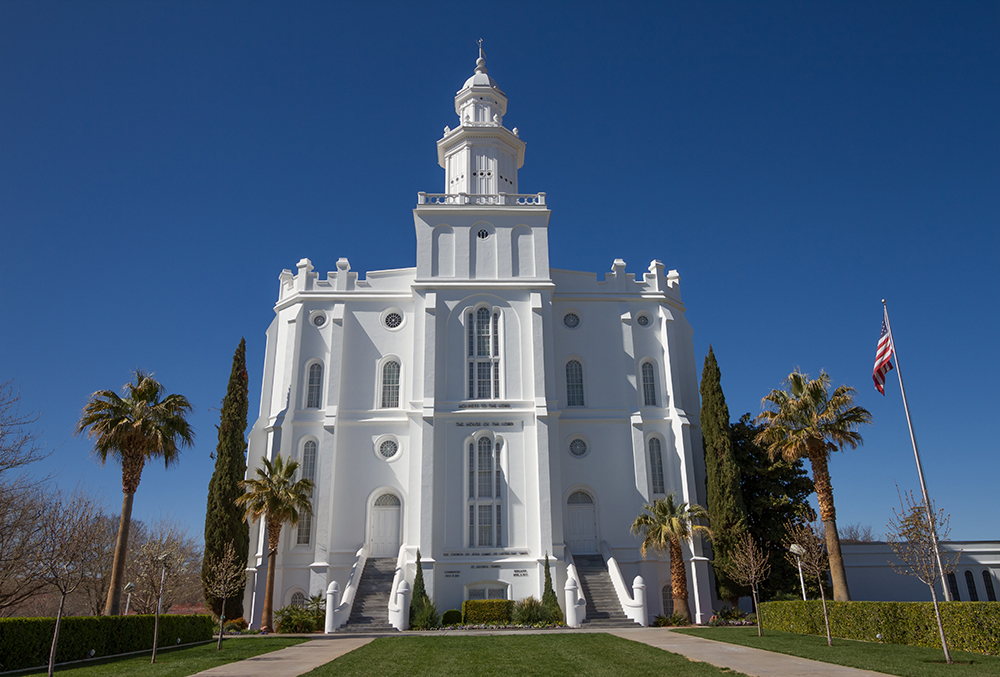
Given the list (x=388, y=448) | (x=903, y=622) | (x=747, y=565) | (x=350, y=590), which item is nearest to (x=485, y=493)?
(x=388, y=448)

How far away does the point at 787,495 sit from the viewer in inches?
1210

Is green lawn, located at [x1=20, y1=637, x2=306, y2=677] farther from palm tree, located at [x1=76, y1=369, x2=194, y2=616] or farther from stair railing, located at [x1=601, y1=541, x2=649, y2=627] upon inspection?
stair railing, located at [x1=601, y1=541, x2=649, y2=627]

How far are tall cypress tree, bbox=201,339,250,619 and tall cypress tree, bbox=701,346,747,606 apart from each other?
19952 mm

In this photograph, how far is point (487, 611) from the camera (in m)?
25.6

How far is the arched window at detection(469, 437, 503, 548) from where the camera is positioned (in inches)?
1109

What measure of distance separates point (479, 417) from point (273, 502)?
910cm

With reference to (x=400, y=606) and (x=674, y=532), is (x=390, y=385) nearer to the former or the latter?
(x=400, y=606)

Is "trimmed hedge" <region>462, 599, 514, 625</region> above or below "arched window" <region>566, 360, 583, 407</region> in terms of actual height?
below

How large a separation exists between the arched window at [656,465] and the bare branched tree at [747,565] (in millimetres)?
4374

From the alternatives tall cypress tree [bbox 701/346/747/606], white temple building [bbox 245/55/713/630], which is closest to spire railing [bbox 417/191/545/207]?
white temple building [bbox 245/55/713/630]

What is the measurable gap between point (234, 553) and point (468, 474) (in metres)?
10.1

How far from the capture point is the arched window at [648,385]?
32.9 metres

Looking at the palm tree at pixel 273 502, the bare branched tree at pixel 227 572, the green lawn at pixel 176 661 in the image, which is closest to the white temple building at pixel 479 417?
the bare branched tree at pixel 227 572

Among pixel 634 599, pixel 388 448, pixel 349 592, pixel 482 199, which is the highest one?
pixel 482 199
